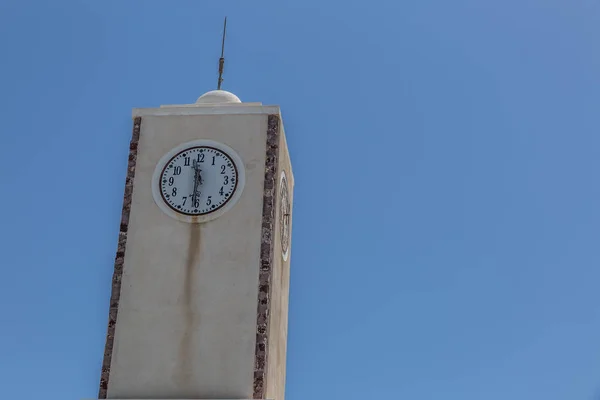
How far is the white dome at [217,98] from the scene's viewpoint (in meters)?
17.5

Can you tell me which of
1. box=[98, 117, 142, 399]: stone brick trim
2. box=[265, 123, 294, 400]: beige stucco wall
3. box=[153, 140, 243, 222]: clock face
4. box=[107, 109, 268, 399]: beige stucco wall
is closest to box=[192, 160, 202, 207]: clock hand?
box=[153, 140, 243, 222]: clock face

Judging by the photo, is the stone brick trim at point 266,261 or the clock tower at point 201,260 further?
the clock tower at point 201,260

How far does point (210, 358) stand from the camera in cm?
1489

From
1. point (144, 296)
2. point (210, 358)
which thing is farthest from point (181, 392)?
point (144, 296)

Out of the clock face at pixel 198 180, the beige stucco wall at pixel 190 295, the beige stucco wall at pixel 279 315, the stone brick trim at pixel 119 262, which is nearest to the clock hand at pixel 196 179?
the clock face at pixel 198 180

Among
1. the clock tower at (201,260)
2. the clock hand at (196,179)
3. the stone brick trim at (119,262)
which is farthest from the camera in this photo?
the clock hand at (196,179)

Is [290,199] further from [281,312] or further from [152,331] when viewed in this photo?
[152,331]

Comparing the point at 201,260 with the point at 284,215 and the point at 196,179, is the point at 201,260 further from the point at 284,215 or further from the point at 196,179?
the point at 284,215

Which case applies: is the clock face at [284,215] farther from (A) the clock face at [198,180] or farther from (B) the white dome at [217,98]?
(B) the white dome at [217,98]

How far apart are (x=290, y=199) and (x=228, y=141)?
8.52 feet

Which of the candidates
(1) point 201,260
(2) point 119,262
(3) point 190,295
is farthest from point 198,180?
(3) point 190,295

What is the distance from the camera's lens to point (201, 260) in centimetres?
1557

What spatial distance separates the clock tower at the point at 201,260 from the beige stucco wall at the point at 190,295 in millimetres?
16

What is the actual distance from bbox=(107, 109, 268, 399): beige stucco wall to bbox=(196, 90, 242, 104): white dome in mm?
1039
